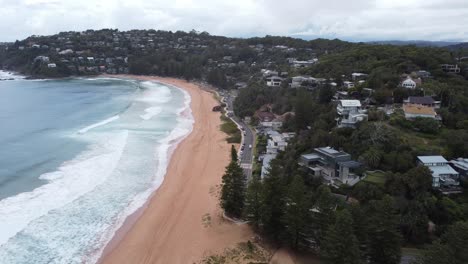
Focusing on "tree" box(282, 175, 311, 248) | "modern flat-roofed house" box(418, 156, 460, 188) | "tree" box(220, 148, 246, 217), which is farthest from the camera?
"tree" box(220, 148, 246, 217)

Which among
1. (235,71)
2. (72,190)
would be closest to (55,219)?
(72,190)

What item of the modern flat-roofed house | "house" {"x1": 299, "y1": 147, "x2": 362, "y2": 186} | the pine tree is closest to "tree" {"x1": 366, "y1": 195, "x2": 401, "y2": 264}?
"house" {"x1": 299, "y1": 147, "x2": 362, "y2": 186}

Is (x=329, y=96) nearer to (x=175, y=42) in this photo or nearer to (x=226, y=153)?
(x=226, y=153)

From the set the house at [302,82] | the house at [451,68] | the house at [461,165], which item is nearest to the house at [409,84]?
the house at [451,68]

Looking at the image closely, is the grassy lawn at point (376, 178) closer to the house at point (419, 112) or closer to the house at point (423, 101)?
the house at point (419, 112)

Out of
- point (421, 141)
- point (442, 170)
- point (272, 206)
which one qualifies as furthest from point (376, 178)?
point (272, 206)

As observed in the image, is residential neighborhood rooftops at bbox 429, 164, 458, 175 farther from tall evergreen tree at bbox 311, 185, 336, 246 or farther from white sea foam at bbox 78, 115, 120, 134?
white sea foam at bbox 78, 115, 120, 134
